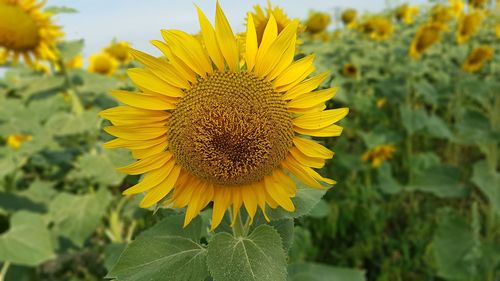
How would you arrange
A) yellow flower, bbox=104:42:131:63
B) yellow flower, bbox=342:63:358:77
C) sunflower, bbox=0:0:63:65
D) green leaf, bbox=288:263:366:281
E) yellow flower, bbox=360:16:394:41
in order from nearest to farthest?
green leaf, bbox=288:263:366:281 → sunflower, bbox=0:0:63:65 → yellow flower, bbox=104:42:131:63 → yellow flower, bbox=342:63:358:77 → yellow flower, bbox=360:16:394:41

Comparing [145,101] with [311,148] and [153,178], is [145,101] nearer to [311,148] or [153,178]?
[153,178]

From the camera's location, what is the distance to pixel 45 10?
8.83 ft

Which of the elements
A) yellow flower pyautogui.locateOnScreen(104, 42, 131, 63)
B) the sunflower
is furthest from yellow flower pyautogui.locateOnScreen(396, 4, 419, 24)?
the sunflower

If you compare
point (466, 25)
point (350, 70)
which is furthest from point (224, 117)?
point (466, 25)

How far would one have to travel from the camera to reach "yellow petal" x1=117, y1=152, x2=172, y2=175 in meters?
0.94

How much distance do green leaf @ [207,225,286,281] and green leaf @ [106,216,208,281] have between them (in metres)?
0.06

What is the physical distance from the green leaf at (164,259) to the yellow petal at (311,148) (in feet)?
0.87

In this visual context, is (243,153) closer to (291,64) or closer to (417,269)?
(291,64)

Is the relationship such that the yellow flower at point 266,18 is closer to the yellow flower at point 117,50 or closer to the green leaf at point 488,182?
the green leaf at point 488,182

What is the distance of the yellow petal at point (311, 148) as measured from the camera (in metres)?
0.92

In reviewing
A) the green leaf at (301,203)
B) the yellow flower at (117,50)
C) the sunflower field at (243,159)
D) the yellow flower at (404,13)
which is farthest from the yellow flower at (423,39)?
the green leaf at (301,203)

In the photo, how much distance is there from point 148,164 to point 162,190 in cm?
5

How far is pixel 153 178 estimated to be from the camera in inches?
37.5

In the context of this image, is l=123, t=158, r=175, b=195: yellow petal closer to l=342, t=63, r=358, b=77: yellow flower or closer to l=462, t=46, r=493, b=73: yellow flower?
l=462, t=46, r=493, b=73: yellow flower
